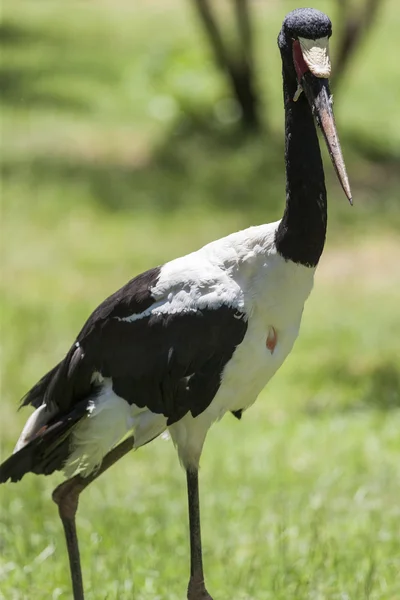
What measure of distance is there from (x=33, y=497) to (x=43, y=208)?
23.2ft

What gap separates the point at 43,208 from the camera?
1258 centimetres

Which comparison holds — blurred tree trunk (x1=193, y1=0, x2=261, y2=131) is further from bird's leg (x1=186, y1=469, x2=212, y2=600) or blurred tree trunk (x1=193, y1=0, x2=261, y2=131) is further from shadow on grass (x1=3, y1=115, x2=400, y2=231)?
bird's leg (x1=186, y1=469, x2=212, y2=600)

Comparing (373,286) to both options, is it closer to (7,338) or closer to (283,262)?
(7,338)

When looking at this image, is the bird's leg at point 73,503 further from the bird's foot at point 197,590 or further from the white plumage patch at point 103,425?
the bird's foot at point 197,590

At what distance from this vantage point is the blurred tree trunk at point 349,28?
13539 mm

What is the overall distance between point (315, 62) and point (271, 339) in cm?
85

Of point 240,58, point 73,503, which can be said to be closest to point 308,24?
point 73,503

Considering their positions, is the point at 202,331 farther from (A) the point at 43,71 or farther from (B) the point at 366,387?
(A) the point at 43,71

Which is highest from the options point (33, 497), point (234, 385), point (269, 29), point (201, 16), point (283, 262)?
point (283, 262)

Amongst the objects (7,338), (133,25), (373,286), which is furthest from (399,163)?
(133,25)

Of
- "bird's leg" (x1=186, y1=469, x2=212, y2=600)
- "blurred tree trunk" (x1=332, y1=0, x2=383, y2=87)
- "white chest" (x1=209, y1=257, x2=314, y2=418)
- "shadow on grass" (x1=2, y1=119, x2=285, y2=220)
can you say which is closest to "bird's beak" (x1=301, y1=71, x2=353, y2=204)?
"white chest" (x1=209, y1=257, x2=314, y2=418)

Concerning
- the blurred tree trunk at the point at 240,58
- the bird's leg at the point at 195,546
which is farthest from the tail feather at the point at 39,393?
the blurred tree trunk at the point at 240,58

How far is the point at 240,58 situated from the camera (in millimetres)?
14352

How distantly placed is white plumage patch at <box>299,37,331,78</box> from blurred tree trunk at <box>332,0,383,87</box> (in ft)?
33.7
